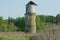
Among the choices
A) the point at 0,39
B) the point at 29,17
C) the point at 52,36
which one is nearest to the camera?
the point at 52,36

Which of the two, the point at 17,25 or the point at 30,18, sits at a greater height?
the point at 30,18

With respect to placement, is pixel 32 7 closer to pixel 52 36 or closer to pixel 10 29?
pixel 10 29

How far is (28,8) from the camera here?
35844 millimetres

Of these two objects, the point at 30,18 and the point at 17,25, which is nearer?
the point at 30,18

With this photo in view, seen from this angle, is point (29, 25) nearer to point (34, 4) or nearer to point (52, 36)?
point (34, 4)

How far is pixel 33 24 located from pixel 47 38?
2567 cm

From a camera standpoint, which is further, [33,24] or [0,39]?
[33,24]

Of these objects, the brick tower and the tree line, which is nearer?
the brick tower

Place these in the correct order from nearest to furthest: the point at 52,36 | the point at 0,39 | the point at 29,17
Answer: the point at 52,36 < the point at 0,39 < the point at 29,17

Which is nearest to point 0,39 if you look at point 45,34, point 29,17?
point 45,34

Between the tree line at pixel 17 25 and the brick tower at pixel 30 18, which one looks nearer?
the brick tower at pixel 30 18

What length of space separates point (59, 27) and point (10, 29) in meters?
27.4

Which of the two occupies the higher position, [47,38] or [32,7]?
[32,7]

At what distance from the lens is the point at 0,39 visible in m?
15.4
